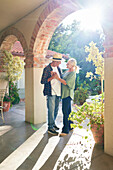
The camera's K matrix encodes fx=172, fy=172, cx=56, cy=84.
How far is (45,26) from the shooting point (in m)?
4.59

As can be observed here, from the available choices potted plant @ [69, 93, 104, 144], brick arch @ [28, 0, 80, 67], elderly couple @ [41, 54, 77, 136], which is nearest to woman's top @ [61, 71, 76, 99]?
elderly couple @ [41, 54, 77, 136]

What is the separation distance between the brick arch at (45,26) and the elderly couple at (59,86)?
1.01 m

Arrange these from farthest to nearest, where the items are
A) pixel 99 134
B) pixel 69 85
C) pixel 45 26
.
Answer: pixel 45 26 < pixel 69 85 < pixel 99 134

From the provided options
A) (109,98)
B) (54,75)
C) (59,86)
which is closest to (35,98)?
(59,86)

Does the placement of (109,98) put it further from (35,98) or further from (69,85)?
(35,98)

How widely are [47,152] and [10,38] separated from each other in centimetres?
483

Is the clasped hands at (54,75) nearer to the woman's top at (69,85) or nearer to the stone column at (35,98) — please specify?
the woman's top at (69,85)

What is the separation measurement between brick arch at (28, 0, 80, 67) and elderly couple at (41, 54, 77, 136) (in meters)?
1.01

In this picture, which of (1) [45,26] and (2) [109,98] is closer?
(2) [109,98]

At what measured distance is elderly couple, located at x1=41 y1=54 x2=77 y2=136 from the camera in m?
3.93

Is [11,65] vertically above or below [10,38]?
below

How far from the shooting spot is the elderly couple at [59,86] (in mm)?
3928

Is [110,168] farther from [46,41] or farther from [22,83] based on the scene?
[22,83]

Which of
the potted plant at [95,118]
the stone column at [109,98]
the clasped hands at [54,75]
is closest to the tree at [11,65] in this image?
the clasped hands at [54,75]
